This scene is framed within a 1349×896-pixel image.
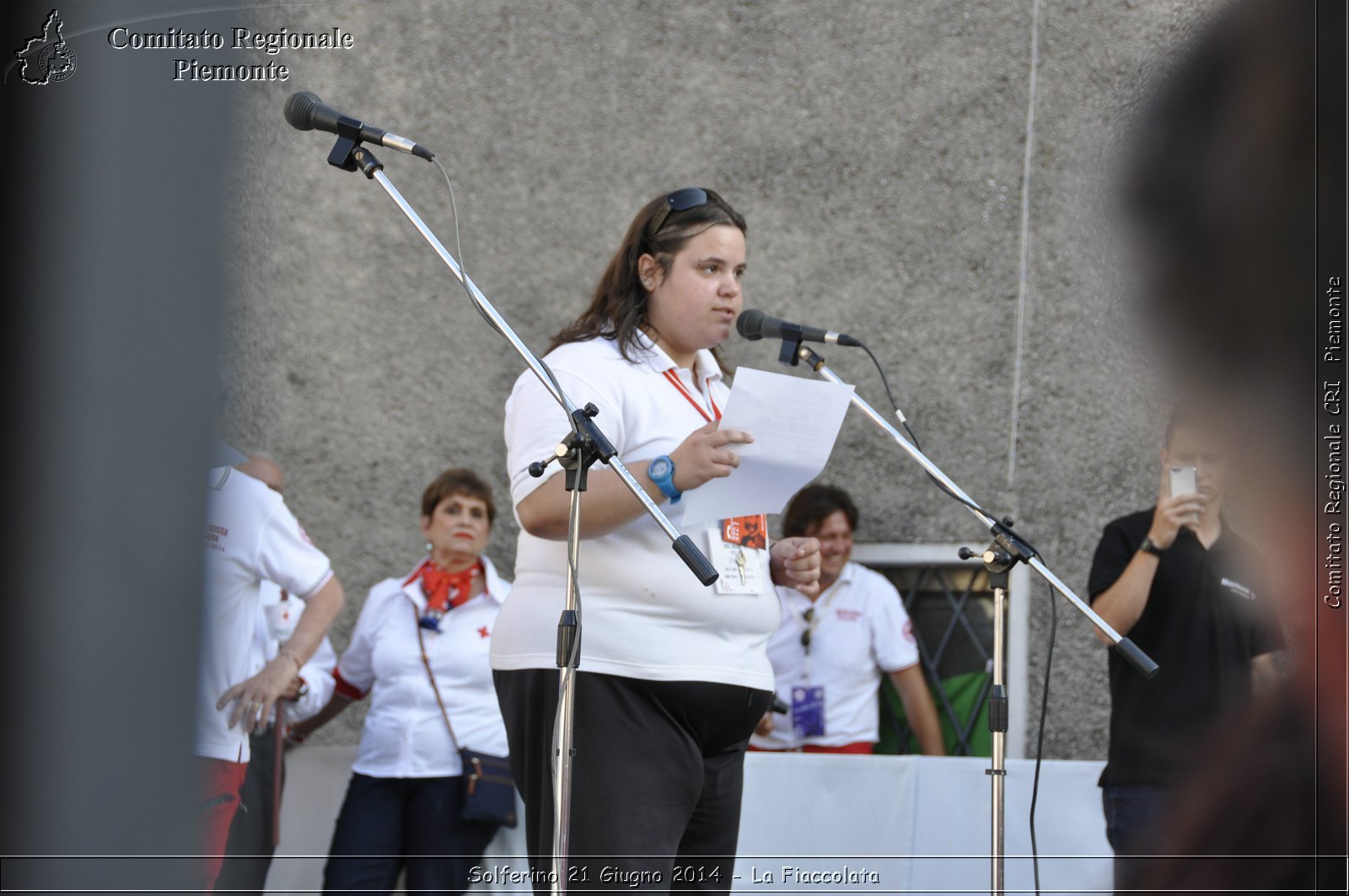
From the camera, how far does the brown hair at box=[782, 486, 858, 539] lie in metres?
4.47

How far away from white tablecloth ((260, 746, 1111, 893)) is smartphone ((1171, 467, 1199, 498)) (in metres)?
0.80

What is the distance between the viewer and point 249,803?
3.32 metres

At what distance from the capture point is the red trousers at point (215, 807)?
2521 millimetres

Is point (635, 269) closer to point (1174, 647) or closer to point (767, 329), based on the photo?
point (767, 329)

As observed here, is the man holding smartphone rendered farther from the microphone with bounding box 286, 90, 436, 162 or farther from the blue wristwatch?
the microphone with bounding box 286, 90, 436, 162

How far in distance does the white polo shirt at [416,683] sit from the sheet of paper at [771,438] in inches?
69.3

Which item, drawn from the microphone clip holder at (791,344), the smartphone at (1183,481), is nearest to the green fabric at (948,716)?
the smartphone at (1183,481)

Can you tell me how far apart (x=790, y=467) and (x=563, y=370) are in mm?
442

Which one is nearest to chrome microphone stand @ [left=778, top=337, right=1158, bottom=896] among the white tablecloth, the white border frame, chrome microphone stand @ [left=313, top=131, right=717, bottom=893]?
chrome microphone stand @ [left=313, top=131, right=717, bottom=893]

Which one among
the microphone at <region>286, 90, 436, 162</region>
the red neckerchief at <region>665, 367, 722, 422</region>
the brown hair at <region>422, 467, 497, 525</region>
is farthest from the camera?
the brown hair at <region>422, 467, 497, 525</region>

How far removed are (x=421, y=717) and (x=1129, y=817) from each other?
1.95 meters

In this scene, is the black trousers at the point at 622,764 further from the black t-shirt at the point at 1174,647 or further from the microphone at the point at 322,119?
the black t-shirt at the point at 1174,647

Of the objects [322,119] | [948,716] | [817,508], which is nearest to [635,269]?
[322,119]

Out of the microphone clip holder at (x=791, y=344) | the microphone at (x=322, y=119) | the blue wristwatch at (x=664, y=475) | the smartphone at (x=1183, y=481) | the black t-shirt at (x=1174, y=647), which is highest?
the microphone at (x=322, y=119)
